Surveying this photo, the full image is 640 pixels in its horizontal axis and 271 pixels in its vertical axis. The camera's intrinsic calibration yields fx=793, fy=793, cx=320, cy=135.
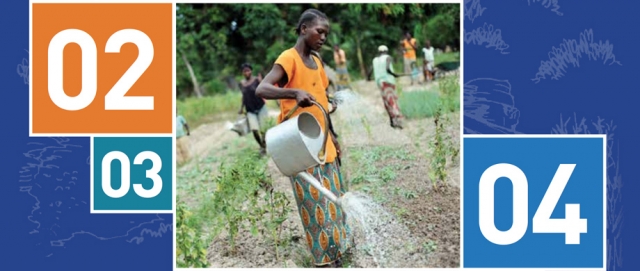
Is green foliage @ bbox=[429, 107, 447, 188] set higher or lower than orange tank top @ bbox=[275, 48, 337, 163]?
lower

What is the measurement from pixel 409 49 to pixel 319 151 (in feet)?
27.0

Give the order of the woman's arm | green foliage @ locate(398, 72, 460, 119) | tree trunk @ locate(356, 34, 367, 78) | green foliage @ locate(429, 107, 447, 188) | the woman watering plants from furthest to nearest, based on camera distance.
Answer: tree trunk @ locate(356, 34, 367, 78) → green foliage @ locate(398, 72, 460, 119) → green foliage @ locate(429, 107, 447, 188) → the woman watering plants → the woman's arm

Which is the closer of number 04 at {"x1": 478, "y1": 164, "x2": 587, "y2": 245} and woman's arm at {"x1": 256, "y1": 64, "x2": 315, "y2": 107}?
woman's arm at {"x1": 256, "y1": 64, "x2": 315, "y2": 107}

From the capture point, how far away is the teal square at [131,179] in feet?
14.1

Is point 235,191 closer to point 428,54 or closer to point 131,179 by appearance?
point 131,179

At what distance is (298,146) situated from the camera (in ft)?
12.6

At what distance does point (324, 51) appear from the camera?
1371 centimetres

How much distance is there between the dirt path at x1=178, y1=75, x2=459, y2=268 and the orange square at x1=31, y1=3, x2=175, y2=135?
103 centimetres

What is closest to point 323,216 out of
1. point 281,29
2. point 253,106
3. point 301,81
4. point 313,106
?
point 313,106

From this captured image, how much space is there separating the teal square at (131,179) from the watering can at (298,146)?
78 centimetres

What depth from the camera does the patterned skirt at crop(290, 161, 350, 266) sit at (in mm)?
4121

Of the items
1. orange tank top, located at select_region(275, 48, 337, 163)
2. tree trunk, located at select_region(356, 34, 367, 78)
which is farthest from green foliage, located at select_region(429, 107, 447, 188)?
tree trunk, located at select_region(356, 34, 367, 78)

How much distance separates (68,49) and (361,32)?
839 centimetres

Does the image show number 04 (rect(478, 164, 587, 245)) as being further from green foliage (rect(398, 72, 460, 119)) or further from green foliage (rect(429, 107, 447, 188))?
green foliage (rect(398, 72, 460, 119))
